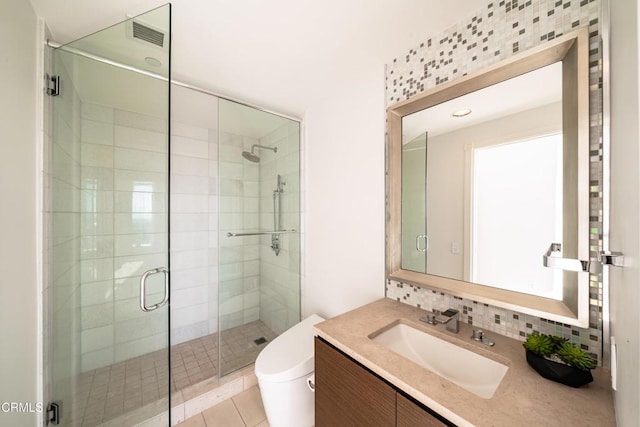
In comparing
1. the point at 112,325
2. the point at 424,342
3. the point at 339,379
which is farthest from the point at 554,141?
the point at 112,325

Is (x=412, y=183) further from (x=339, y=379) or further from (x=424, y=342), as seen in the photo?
(x=339, y=379)

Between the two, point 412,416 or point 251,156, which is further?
point 251,156

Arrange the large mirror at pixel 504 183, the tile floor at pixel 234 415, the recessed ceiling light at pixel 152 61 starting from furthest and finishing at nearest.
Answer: the tile floor at pixel 234 415 → the recessed ceiling light at pixel 152 61 → the large mirror at pixel 504 183

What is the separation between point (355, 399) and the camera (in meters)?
0.91

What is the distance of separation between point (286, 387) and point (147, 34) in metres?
1.94

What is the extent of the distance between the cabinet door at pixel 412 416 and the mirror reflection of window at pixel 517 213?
65 centimetres

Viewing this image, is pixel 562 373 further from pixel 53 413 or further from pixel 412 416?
pixel 53 413

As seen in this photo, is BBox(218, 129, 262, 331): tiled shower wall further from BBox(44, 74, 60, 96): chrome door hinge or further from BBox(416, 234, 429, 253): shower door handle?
BBox(416, 234, 429, 253): shower door handle

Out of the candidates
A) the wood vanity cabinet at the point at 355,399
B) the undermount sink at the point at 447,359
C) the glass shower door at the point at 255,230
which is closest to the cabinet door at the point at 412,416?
the wood vanity cabinet at the point at 355,399

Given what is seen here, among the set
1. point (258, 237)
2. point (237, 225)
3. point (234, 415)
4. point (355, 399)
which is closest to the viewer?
point (355, 399)

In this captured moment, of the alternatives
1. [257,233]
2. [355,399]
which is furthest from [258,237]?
[355,399]

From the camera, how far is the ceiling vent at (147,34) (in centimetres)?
110

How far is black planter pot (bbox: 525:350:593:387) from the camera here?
0.71 m

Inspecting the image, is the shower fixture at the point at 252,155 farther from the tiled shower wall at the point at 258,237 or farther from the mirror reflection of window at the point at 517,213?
the mirror reflection of window at the point at 517,213
